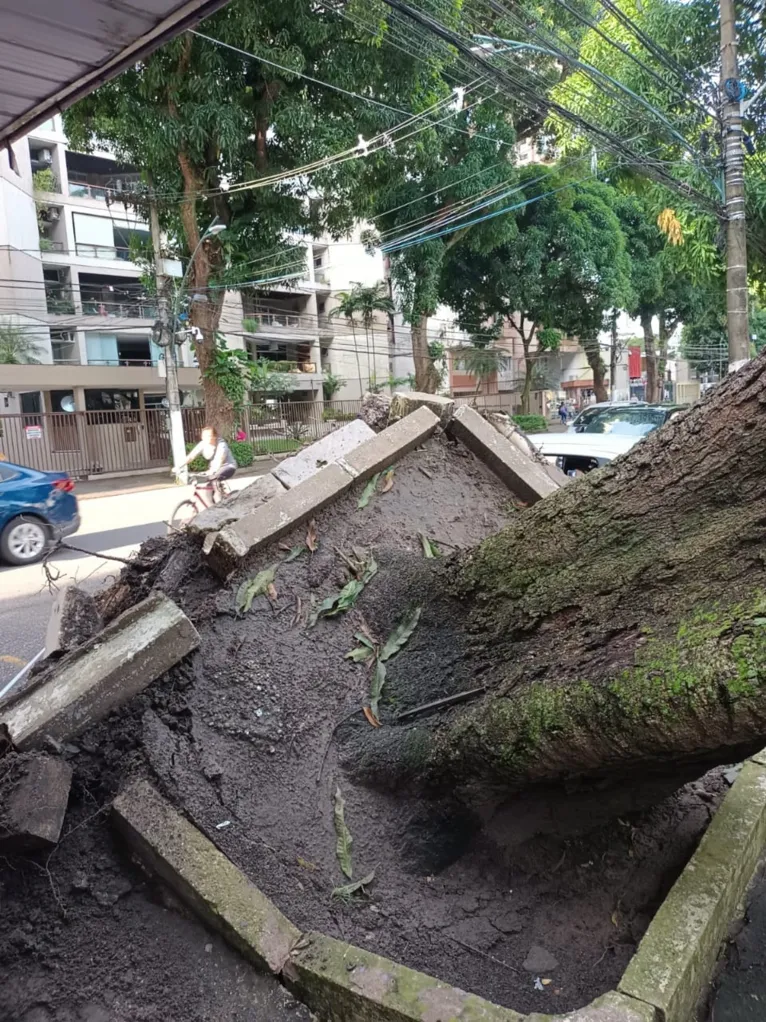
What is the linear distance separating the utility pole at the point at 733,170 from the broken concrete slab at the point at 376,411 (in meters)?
7.14

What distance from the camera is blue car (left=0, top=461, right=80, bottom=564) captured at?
939cm

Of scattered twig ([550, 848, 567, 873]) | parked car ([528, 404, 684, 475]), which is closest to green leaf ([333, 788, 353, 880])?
scattered twig ([550, 848, 567, 873])

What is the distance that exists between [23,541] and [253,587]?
7659 mm

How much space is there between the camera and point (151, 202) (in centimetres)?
1905

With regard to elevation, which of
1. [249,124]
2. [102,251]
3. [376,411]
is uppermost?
[102,251]

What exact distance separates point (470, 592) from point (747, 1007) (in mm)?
1537

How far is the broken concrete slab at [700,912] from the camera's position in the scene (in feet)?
5.90

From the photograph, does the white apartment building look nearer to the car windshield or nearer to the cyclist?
the cyclist

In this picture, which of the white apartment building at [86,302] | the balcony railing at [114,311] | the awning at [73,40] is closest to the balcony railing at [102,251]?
the white apartment building at [86,302]

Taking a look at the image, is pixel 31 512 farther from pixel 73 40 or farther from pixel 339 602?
pixel 73 40

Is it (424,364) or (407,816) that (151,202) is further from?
(407,816)

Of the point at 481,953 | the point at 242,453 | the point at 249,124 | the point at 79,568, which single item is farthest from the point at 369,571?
the point at 242,453

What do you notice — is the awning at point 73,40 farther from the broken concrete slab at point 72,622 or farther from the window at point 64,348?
the window at point 64,348

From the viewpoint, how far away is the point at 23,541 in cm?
951
